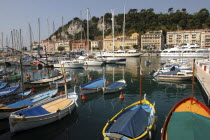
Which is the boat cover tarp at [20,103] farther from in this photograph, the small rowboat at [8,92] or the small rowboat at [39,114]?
the small rowboat at [8,92]

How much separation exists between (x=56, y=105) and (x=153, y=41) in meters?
124

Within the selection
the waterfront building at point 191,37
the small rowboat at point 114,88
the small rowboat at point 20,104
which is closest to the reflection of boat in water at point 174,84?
Answer: the small rowboat at point 114,88

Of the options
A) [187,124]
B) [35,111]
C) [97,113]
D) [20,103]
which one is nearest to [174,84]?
[97,113]

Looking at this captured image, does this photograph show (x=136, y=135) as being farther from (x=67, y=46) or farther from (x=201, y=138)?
(x=67, y=46)

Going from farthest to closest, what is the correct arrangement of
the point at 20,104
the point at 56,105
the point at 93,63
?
the point at 93,63 < the point at 20,104 < the point at 56,105

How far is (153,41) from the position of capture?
13175 cm

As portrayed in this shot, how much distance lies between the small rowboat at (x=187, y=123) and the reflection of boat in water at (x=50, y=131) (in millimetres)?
8093

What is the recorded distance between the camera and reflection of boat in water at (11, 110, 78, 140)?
1384 cm

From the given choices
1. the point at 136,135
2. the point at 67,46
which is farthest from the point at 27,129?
the point at 67,46

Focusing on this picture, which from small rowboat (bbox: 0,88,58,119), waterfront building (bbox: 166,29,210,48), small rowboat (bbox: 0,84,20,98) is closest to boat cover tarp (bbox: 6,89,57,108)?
small rowboat (bbox: 0,88,58,119)

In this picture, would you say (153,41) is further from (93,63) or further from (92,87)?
(92,87)

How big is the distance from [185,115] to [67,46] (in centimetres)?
15911

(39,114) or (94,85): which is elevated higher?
(94,85)

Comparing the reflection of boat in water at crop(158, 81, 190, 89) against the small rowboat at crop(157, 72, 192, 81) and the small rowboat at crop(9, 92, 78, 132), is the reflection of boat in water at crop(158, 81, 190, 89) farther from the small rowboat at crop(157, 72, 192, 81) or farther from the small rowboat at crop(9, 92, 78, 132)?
the small rowboat at crop(9, 92, 78, 132)
